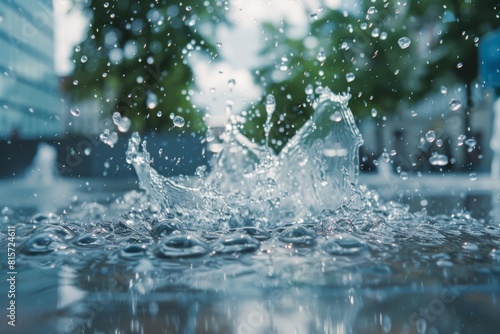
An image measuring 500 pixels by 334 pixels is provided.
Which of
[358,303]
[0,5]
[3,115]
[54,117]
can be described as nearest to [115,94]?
[0,5]

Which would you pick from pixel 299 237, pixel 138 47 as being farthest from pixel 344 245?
pixel 138 47

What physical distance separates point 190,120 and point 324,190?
11.3m

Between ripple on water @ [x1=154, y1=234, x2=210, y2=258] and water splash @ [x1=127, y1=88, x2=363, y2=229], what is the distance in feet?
2.53

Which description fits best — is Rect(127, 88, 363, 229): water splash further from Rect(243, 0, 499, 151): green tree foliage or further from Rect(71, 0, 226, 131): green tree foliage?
Rect(71, 0, 226, 131): green tree foliage

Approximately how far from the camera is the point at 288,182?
3.18m

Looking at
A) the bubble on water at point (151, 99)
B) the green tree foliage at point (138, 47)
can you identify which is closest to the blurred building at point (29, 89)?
the green tree foliage at point (138, 47)

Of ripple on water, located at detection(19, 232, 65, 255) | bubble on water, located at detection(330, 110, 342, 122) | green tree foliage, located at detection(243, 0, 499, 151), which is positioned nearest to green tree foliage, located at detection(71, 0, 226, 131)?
green tree foliage, located at detection(243, 0, 499, 151)

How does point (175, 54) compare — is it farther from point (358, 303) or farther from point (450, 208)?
point (358, 303)

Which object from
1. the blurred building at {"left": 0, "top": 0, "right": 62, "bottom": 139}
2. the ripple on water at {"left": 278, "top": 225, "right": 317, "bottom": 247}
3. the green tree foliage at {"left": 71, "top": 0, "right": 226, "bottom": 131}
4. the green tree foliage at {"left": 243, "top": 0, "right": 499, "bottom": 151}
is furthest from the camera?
the green tree foliage at {"left": 243, "top": 0, "right": 499, "bottom": 151}

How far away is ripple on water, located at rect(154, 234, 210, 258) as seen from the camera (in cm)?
143

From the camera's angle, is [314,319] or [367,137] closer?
[314,319]

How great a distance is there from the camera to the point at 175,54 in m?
11.5

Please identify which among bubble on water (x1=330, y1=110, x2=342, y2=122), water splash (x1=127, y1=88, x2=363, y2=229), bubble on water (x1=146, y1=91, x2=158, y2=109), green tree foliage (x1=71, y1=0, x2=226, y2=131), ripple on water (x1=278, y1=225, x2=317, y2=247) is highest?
green tree foliage (x1=71, y1=0, x2=226, y2=131)

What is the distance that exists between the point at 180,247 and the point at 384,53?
12479mm
